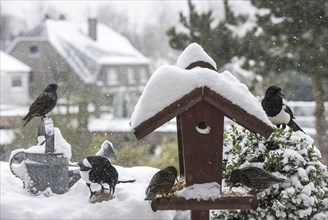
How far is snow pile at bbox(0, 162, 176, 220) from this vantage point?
2.20 m

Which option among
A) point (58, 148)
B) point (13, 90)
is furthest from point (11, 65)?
point (58, 148)

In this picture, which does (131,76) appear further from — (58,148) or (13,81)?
(58,148)

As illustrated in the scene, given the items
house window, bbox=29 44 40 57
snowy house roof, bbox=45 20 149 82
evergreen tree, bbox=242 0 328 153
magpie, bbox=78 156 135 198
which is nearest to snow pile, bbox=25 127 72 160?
magpie, bbox=78 156 135 198

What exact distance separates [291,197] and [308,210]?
86mm

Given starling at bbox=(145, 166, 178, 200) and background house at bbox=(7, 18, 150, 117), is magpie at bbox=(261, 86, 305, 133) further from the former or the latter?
background house at bbox=(7, 18, 150, 117)

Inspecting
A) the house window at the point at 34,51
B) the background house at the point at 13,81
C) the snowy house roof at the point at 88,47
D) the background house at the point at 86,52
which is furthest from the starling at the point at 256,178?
the house window at the point at 34,51

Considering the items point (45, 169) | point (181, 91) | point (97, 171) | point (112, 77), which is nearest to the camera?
point (181, 91)

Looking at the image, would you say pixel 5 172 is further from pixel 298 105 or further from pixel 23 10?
pixel 23 10

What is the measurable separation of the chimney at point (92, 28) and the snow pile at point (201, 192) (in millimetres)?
11696

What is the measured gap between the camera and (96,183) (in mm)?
2305

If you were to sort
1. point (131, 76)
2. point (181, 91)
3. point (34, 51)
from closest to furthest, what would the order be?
point (181, 91) → point (34, 51) → point (131, 76)

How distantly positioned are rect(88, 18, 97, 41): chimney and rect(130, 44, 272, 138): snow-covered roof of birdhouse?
1168cm

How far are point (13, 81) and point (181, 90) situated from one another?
931 centimetres

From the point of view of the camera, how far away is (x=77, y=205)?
230 cm
